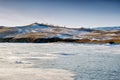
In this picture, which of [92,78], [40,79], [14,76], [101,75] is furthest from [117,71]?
[14,76]

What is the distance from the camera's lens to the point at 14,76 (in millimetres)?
21109

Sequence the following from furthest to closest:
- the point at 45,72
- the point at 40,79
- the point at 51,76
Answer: the point at 45,72, the point at 51,76, the point at 40,79

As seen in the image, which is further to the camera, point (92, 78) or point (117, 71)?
point (117, 71)

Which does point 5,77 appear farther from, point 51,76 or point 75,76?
point 75,76

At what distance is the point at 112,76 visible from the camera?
21.3 m

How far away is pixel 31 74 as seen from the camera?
72.6 ft

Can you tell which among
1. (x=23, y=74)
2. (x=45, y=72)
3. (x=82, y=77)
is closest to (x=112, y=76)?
(x=82, y=77)

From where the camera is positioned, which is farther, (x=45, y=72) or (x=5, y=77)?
(x=45, y=72)

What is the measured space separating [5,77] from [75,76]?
18.7 feet

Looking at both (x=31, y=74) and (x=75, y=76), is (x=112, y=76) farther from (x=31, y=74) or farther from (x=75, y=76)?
(x=31, y=74)

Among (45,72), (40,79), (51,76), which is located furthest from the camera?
(45,72)

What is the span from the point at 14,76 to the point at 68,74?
466 centimetres

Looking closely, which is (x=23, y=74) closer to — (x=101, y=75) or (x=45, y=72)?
(x=45, y=72)

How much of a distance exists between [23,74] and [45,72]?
220 cm
